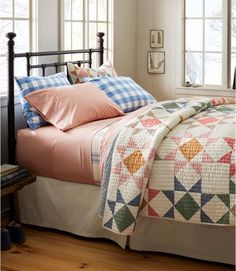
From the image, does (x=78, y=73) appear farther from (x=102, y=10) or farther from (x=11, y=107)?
(x=102, y=10)

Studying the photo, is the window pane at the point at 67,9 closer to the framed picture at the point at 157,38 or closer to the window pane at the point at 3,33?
the window pane at the point at 3,33

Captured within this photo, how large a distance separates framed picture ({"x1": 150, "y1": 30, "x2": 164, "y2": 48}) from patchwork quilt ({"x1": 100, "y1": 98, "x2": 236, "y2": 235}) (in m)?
2.61

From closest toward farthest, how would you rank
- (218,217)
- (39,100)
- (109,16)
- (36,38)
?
(218,217) → (39,100) → (36,38) → (109,16)

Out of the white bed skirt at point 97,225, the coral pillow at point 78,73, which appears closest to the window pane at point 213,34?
the coral pillow at point 78,73

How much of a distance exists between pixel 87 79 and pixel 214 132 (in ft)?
4.65

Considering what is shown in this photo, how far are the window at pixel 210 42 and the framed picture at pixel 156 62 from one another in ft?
0.81

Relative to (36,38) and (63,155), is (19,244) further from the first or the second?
(36,38)

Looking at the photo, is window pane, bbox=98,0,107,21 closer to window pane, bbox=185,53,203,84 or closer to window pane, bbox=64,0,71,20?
window pane, bbox=64,0,71,20

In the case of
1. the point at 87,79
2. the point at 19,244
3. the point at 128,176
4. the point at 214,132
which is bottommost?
the point at 19,244

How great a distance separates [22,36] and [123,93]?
33.7 inches

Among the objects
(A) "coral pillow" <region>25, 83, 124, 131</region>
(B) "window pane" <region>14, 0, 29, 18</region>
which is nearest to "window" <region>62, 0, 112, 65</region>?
(B) "window pane" <region>14, 0, 29, 18</region>

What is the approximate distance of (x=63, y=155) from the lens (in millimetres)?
3449

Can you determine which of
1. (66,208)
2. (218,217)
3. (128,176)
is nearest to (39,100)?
(66,208)

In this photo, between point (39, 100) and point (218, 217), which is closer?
point (218, 217)
